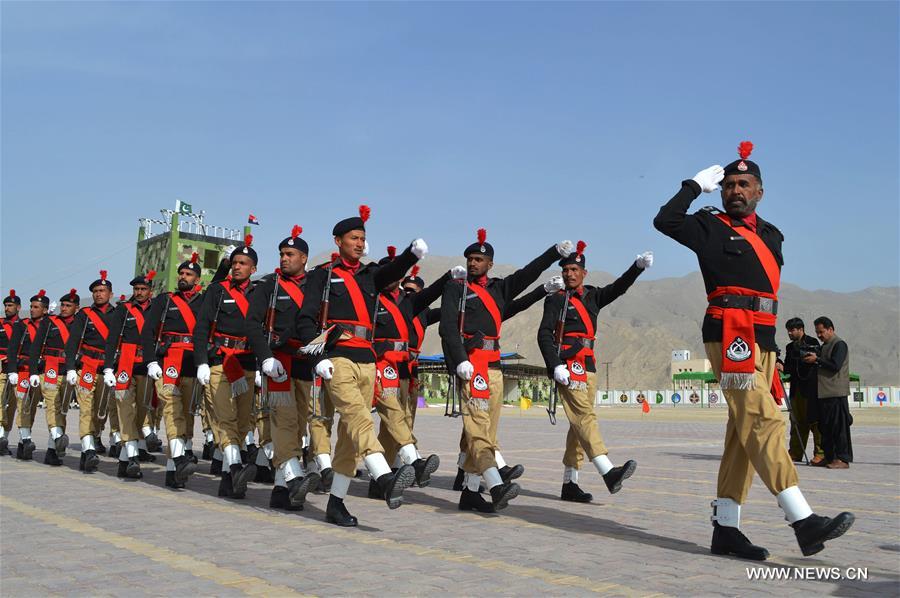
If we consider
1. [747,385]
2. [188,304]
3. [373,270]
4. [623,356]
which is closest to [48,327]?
[188,304]

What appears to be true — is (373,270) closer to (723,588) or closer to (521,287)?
(521,287)

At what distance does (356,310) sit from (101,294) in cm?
727

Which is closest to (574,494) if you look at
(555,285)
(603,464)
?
(603,464)

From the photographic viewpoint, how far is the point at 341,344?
7281 millimetres

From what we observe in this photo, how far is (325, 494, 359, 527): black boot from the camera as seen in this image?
7.02 metres

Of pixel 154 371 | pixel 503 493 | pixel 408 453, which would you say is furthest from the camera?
pixel 154 371

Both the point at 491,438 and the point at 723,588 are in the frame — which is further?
the point at 491,438

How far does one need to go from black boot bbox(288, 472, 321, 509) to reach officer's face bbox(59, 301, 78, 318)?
791 cm

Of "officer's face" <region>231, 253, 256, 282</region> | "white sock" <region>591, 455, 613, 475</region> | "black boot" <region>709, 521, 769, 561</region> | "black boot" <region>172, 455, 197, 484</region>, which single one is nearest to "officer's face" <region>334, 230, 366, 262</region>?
"officer's face" <region>231, 253, 256, 282</region>

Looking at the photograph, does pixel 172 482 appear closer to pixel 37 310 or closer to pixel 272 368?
pixel 272 368

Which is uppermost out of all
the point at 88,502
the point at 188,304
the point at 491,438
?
the point at 188,304

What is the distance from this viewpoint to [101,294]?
1320 centimetres

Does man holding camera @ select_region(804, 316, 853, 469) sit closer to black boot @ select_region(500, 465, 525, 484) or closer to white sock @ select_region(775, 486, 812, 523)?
black boot @ select_region(500, 465, 525, 484)

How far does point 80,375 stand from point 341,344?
24.1 feet
